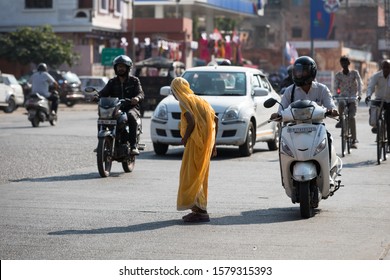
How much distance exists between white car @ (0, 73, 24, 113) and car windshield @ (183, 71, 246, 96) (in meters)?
24.9

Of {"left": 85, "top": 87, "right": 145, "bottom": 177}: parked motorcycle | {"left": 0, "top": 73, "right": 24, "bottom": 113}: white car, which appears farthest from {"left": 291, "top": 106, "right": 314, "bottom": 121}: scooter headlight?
{"left": 0, "top": 73, "right": 24, "bottom": 113}: white car

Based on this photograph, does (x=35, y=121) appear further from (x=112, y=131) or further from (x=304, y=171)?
(x=304, y=171)

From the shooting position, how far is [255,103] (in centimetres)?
2234

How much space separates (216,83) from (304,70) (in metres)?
9.73

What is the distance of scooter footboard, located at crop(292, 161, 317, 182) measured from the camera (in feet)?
38.9

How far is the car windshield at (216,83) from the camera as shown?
875 inches

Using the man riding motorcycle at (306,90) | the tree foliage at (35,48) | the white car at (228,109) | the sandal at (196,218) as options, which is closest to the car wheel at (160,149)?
the white car at (228,109)

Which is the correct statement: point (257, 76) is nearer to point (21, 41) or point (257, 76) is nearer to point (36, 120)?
point (36, 120)

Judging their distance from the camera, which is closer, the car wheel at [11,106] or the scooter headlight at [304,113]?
the scooter headlight at [304,113]

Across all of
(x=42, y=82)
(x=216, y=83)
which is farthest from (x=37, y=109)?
(x=216, y=83)

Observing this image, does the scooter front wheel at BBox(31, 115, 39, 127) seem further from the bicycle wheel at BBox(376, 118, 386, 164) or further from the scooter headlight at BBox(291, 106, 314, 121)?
the scooter headlight at BBox(291, 106, 314, 121)

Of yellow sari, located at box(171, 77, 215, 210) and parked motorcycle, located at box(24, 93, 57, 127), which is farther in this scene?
parked motorcycle, located at box(24, 93, 57, 127)

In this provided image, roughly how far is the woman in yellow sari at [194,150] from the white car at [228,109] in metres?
9.02

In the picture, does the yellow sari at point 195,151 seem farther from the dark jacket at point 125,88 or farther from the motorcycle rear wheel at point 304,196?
the dark jacket at point 125,88
